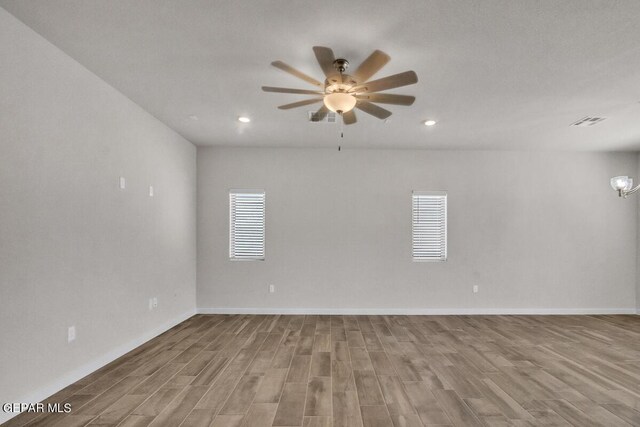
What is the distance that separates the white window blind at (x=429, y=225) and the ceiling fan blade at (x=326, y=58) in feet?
11.9

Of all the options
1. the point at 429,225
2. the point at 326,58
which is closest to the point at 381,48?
the point at 326,58

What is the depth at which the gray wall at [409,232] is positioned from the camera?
537 centimetres

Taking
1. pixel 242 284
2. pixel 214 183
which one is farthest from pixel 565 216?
pixel 214 183

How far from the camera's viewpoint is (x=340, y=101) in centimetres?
243

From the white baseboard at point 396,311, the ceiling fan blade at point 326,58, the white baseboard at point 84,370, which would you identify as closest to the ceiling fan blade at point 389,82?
the ceiling fan blade at point 326,58

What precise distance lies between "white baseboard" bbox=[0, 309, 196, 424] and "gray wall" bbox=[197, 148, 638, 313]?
143 cm

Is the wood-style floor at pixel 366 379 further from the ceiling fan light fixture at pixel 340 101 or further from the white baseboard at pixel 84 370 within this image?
the ceiling fan light fixture at pixel 340 101

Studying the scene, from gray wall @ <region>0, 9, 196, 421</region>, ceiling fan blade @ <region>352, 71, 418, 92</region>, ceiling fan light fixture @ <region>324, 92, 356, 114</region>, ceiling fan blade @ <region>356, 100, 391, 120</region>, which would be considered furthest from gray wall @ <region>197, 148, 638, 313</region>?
ceiling fan blade @ <region>352, 71, 418, 92</region>

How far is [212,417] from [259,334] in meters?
1.94

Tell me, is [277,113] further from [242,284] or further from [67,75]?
[242,284]

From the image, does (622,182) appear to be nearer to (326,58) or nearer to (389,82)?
(389,82)

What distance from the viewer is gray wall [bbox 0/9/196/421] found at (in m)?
2.20

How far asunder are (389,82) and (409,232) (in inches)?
140

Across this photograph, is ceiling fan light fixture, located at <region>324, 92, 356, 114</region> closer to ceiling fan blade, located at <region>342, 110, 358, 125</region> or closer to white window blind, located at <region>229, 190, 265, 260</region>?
ceiling fan blade, located at <region>342, 110, 358, 125</region>
